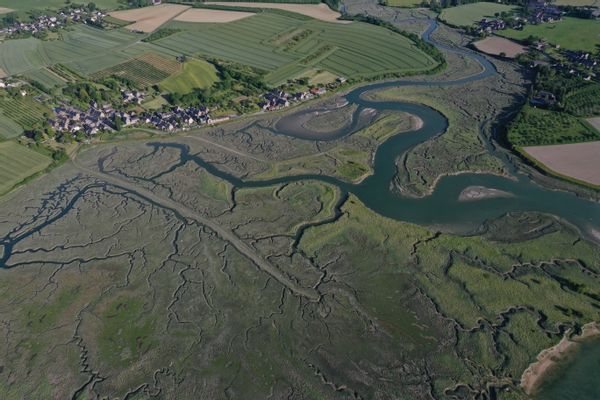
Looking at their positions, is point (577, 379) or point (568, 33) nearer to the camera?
point (577, 379)

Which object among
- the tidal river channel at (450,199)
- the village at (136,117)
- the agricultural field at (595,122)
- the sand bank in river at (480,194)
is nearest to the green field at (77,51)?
the village at (136,117)

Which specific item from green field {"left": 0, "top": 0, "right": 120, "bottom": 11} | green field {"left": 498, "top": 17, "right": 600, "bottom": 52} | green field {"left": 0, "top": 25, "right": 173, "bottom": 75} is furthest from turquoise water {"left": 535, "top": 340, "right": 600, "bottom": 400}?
green field {"left": 0, "top": 0, "right": 120, "bottom": 11}

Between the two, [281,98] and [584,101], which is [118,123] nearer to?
[281,98]

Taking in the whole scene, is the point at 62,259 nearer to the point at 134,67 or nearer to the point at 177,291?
the point at 177,291

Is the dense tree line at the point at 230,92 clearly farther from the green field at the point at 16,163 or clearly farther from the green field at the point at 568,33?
the green field at the point at 568,33

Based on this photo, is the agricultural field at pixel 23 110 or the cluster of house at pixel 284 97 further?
the cluster of house at pixel 284 97

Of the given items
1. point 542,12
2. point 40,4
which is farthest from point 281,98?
point 40,4

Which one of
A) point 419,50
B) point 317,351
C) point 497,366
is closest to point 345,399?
point 317,351
